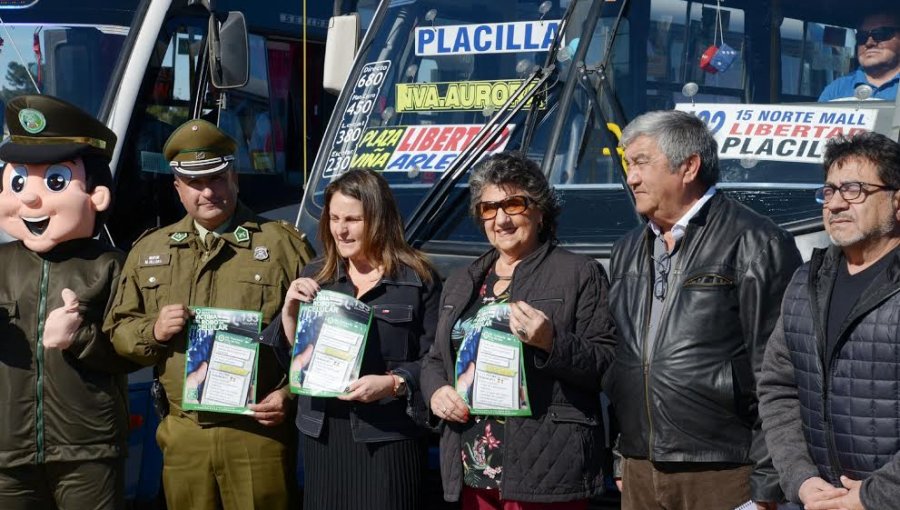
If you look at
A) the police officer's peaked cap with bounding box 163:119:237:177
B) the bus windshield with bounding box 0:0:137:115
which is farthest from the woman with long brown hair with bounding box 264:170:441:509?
the bus windshield with bounding box 0:0:137:115

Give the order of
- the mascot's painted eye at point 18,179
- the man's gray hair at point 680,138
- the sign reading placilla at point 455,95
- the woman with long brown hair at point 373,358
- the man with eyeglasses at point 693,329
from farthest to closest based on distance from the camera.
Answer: the sign reading placilla at point 455,95
the mascot's painted eye at point 18,179
the woman with long brown hair at point 373,358
the man's gray hair at point 680,138
the man with eyeglasses at point 693,329

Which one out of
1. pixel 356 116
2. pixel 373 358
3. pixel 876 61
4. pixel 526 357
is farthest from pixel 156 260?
pixel 876 61

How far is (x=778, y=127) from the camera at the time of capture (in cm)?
489

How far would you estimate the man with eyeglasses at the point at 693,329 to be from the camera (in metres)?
3.91

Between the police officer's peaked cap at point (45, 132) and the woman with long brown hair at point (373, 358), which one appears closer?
the woman with long brown hair at point (373, 358)

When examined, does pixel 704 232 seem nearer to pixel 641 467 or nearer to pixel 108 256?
pixel 641 467

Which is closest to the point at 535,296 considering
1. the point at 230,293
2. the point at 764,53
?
the point at 230,293

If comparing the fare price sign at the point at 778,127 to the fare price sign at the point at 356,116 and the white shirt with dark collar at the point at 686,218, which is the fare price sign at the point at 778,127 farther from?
the fare price sign at the point at 356,116

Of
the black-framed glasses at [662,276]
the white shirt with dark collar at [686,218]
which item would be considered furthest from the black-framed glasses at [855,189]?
the black-framed glasses at [662,276]

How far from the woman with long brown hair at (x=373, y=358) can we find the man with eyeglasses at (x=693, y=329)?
80cm

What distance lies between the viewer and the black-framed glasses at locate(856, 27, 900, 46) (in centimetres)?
480

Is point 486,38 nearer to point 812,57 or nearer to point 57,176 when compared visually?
point 812,57

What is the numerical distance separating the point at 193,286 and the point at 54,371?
643 mm

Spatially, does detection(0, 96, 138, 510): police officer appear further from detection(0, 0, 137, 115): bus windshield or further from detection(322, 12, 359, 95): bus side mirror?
detection(0, 0, 137, 115): bus windshield
